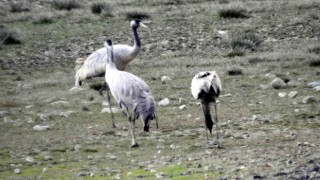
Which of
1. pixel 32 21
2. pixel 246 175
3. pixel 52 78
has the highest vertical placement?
pixel 32 21

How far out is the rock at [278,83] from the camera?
19.7m

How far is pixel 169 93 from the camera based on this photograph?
794 inches

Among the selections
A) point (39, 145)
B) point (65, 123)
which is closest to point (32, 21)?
point (65, 123)

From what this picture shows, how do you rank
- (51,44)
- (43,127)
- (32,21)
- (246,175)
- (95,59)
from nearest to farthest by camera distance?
1. (246,175)
2. (43,127)
3. (95,59)
4. (51,44)
5. (32,21)

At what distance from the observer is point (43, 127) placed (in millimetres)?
16766

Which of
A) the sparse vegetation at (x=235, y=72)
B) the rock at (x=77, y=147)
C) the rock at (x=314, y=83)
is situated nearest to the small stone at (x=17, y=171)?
the rock at (x=77, y=147)

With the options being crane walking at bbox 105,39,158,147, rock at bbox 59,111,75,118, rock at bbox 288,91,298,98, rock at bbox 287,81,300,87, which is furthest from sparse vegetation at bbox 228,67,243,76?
crane walking at bbox 105,39,158,147

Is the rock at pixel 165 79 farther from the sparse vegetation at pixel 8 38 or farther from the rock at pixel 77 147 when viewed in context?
the sparse vegetation at pixel 8 38

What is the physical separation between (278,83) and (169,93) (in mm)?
2541

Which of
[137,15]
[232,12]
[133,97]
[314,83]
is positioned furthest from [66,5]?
[133,97]

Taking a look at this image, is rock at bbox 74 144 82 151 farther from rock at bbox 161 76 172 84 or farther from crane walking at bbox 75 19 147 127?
rock at bbox 161 76 172 84

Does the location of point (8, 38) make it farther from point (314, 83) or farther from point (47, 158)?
point (47, 158)

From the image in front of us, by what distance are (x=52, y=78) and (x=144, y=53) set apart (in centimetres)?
421

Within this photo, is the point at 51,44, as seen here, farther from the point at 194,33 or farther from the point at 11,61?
the point at 194,33
